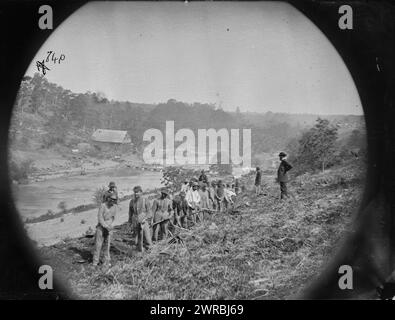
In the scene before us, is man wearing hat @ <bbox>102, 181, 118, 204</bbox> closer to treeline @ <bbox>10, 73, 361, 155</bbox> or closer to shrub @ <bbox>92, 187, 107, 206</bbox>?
shrub @ <bbox>92, 187, 107, 206</bbox>

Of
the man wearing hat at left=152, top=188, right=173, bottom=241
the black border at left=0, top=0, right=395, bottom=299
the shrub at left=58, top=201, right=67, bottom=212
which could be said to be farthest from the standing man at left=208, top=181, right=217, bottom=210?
the shrub at left=58, top=201, right=67, bottom=212

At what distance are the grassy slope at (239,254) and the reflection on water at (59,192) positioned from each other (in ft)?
1.02

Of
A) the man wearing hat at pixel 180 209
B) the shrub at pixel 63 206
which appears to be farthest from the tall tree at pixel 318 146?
the shrub at pixel 63 206

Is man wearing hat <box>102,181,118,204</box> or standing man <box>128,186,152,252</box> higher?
man wearing hat <box>102,181,118,204</box>

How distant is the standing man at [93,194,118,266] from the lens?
129 inches

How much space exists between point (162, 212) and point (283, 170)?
104 centimetres

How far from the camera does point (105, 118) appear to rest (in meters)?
3.29

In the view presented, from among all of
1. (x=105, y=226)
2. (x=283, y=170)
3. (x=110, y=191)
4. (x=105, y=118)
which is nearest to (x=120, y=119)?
(x=105, y=118)

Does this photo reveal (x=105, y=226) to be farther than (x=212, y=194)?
No

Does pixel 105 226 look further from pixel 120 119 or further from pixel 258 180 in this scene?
pixel 258 180

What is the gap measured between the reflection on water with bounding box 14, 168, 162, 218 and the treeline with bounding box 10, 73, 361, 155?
1.01 ft

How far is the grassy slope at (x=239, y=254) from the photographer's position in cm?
323

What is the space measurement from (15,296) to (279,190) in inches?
89.8

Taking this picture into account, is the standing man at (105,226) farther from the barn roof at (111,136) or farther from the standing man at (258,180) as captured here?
the standing man at (258,180)
